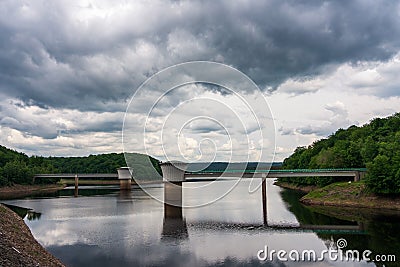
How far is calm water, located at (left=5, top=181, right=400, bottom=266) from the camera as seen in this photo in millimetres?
34438

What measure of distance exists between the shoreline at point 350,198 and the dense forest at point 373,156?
1686 millimetres

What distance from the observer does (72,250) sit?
3819cm

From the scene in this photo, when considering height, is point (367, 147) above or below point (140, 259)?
above

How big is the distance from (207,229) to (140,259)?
16933mm

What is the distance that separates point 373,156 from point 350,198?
24.2 metres

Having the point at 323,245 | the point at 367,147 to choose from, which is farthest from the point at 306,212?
the point at 367,147

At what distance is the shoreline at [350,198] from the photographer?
2576 inches

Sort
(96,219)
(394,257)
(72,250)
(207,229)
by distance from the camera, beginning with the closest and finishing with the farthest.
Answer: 1. (394,257)
2. (72,250)
3. (207,229)
4. (96,219)

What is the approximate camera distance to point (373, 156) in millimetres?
90438

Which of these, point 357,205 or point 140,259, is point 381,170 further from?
point 140,259

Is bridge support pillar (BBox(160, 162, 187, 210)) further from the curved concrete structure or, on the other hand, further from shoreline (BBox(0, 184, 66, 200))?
shoreline (BBox(0, 184, 66, 200))

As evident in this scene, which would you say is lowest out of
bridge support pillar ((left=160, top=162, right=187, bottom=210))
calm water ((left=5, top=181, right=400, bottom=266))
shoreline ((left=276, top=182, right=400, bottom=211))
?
calm water ((left=5, top=181, right=400, bottom=266))

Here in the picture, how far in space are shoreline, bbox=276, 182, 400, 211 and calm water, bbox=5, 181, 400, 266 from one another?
17.4 feet

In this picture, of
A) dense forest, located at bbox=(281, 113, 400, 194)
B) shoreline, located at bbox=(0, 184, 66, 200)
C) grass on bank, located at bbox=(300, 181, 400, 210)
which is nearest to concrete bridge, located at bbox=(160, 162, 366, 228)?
grass on bank, located at bbox=(300, 181, 400, 210)
